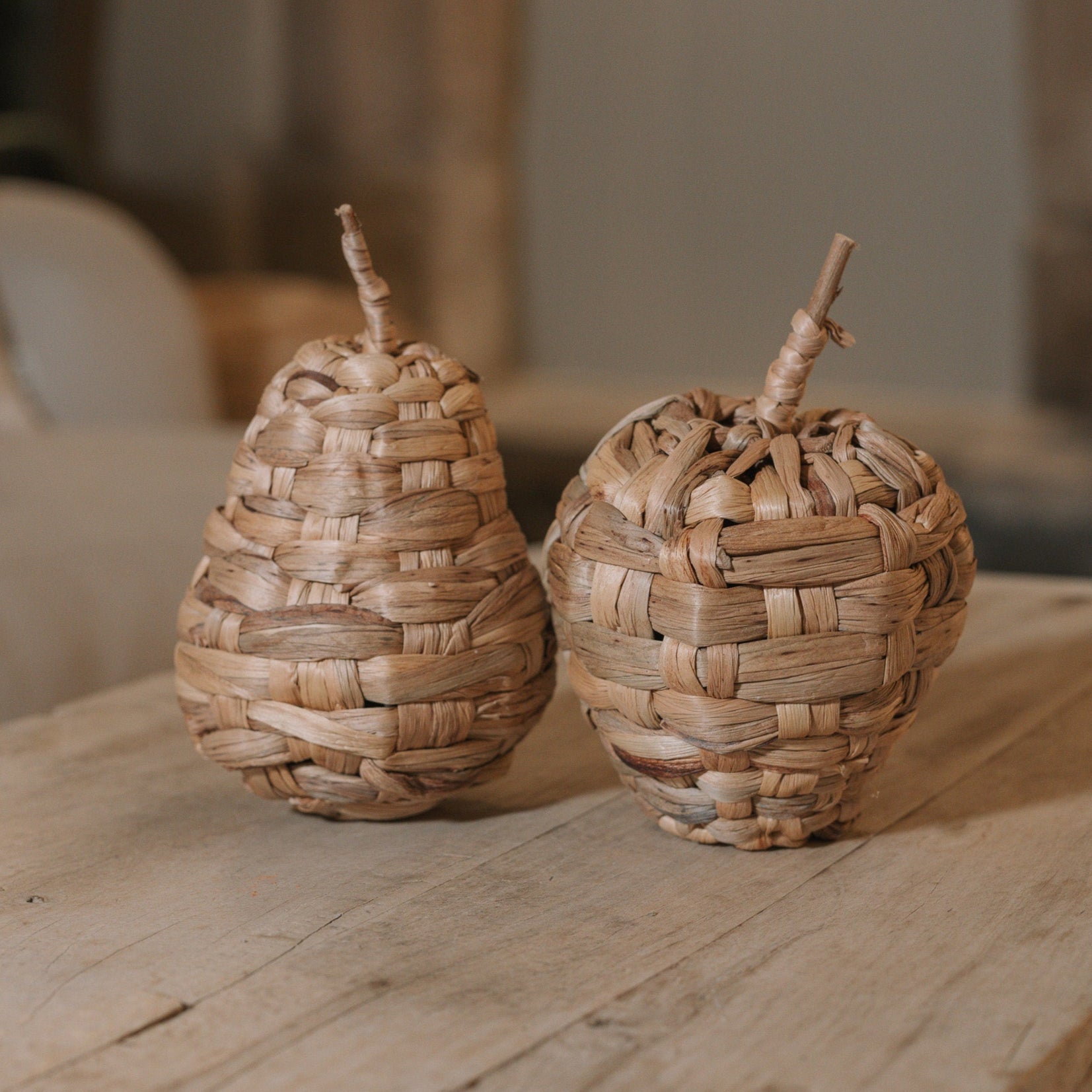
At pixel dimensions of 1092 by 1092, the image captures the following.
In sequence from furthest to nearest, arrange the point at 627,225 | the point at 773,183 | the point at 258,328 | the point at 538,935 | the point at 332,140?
1. the point at 332,140
2. the point at 627,225
3. the point at 773,183
4. the point at 258,328
5. the point at 538,935

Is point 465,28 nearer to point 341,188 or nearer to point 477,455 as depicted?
point 341,188

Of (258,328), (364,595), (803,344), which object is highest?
(803,344)

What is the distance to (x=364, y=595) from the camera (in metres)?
0.61

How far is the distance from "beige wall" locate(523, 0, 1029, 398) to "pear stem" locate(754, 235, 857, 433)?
72.2 inches

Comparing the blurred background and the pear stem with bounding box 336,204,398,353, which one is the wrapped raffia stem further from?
the blurred background

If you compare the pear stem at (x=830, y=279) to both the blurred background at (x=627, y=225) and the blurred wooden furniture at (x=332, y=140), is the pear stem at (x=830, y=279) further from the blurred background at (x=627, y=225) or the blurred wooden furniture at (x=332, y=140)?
the blurred wooden furniture at (x=332, y=140)

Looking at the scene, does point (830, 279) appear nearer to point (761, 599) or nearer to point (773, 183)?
point (761, 599)

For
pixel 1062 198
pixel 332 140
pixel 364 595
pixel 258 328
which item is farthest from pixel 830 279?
pixel 332 140

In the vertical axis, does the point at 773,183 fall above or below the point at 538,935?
above

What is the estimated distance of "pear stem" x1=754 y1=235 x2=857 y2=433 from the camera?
0.60m

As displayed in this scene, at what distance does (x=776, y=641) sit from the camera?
565 mm

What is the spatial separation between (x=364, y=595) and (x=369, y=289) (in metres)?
0.15

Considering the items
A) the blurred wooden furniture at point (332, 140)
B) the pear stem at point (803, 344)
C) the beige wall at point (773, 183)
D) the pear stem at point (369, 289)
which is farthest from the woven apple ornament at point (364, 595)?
the blurred wooden furniture at point (332, 140)

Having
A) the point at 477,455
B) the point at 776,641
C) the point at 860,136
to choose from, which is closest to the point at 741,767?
the point at 776,641
